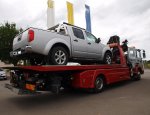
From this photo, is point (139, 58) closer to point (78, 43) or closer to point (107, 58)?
point (107, 58)

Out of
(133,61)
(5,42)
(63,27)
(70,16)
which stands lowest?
(133,61)

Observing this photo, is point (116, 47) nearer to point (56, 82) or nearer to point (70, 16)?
point (56, 82)

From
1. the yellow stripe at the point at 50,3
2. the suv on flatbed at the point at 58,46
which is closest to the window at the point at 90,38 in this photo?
the suv on flatbed at the point at 58,46

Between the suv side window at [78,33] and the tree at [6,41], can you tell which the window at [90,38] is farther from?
the tree at [6,41]

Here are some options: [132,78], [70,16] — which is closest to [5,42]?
[70,16]

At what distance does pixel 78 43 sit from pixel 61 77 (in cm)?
168

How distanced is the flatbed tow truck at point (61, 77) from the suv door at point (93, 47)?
55cm

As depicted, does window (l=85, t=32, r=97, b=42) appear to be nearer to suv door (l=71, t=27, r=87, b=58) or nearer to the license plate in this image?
suv door (l=71, t=27, r=87, b=58)

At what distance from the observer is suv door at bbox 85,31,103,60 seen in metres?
9.43

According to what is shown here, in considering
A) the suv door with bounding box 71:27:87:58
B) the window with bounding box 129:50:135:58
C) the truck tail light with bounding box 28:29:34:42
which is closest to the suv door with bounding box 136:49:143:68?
the window with bounding box 129:50:135:58

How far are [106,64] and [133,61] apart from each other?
347cm

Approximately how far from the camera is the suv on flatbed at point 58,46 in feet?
23.7

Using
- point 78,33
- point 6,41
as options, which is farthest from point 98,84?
point 6,41

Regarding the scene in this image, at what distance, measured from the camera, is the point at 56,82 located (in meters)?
7.44
